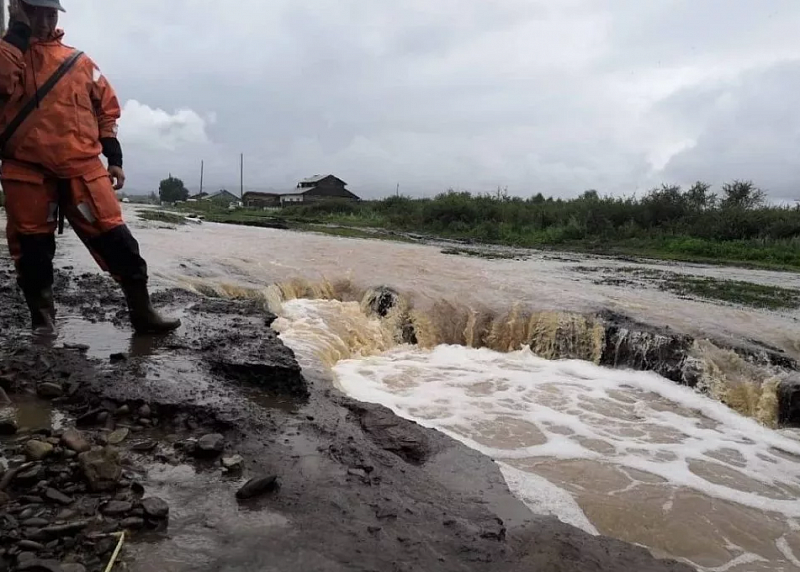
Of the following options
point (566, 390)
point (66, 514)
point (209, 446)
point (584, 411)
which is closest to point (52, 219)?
point (209, 446)

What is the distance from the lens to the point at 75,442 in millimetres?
2797

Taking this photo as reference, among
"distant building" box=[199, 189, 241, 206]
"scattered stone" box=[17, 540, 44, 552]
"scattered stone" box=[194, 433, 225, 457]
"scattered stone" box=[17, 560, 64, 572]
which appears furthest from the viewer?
"distant building" box=[199, 189, 241, 206]

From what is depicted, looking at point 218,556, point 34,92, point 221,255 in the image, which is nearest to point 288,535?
point 218,556

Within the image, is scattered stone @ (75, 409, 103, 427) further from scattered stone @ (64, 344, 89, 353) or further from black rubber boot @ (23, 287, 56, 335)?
black rubber boot @ (23, 287, 56, 335)

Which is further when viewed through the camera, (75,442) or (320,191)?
(320,191)

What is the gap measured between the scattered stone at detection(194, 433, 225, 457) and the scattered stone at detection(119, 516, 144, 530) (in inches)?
27.4

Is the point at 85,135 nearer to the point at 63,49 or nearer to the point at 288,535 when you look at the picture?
the point at 63,49

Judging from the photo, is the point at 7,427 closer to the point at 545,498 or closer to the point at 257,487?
the point at 257,487

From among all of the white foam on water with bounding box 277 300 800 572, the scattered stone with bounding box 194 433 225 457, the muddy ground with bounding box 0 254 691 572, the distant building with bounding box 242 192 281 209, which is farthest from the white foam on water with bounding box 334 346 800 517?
the distant building with bounding box 242 192 281 209

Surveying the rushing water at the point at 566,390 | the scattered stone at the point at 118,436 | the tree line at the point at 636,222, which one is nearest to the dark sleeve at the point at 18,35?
the scattered stone at the point at 118,436

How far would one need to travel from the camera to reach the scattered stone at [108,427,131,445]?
122 inches

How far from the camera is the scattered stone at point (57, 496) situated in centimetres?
240

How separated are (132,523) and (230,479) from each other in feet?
1.92

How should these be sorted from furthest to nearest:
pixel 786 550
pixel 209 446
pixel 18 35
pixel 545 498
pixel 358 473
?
pixel 545 498 → pixel 786 550 → pixel 18 35 → pixel 358 473 → pixel 209 446
